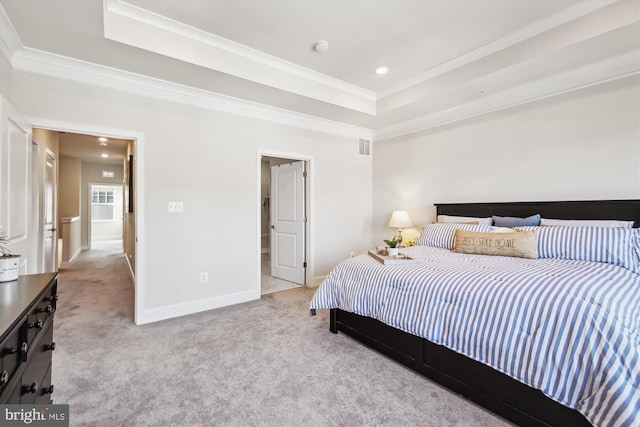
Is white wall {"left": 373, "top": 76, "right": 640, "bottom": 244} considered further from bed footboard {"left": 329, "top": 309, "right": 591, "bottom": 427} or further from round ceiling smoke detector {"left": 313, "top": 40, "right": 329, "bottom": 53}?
bed footboard {"left": 329, "top": 309, "right": 591, "bottom": 427}

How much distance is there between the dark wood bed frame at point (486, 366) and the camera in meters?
1.52

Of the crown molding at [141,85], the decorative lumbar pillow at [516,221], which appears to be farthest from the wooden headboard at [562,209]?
the crown molding at [141,85]

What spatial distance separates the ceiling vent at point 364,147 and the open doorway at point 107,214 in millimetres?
8834

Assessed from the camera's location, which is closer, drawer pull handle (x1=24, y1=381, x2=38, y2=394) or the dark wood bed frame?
drawer pull handle (x1=24, y1=381, x2=38, y2=394)

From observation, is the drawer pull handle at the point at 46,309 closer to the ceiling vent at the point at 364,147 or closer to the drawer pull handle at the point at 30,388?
the drawer pull handle at the point at 30,388

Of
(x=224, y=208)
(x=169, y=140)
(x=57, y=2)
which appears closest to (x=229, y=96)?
(x=169, y=140)

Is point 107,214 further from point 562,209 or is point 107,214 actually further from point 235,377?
point 562,209

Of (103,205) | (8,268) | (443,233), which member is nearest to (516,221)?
(443,233)

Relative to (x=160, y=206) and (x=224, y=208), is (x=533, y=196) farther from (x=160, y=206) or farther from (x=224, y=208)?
(x=160, y=206)

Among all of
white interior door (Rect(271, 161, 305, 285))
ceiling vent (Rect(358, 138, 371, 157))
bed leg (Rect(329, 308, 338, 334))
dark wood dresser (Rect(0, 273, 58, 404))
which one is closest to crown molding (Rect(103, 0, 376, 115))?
ceiling vent (Rect(358, 138, 371, 157))

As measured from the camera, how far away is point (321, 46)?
282cm

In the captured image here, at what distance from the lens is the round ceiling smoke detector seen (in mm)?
2774

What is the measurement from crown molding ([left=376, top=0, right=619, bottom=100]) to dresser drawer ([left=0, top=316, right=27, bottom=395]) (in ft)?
12.5

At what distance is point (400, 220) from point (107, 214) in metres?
10.5
